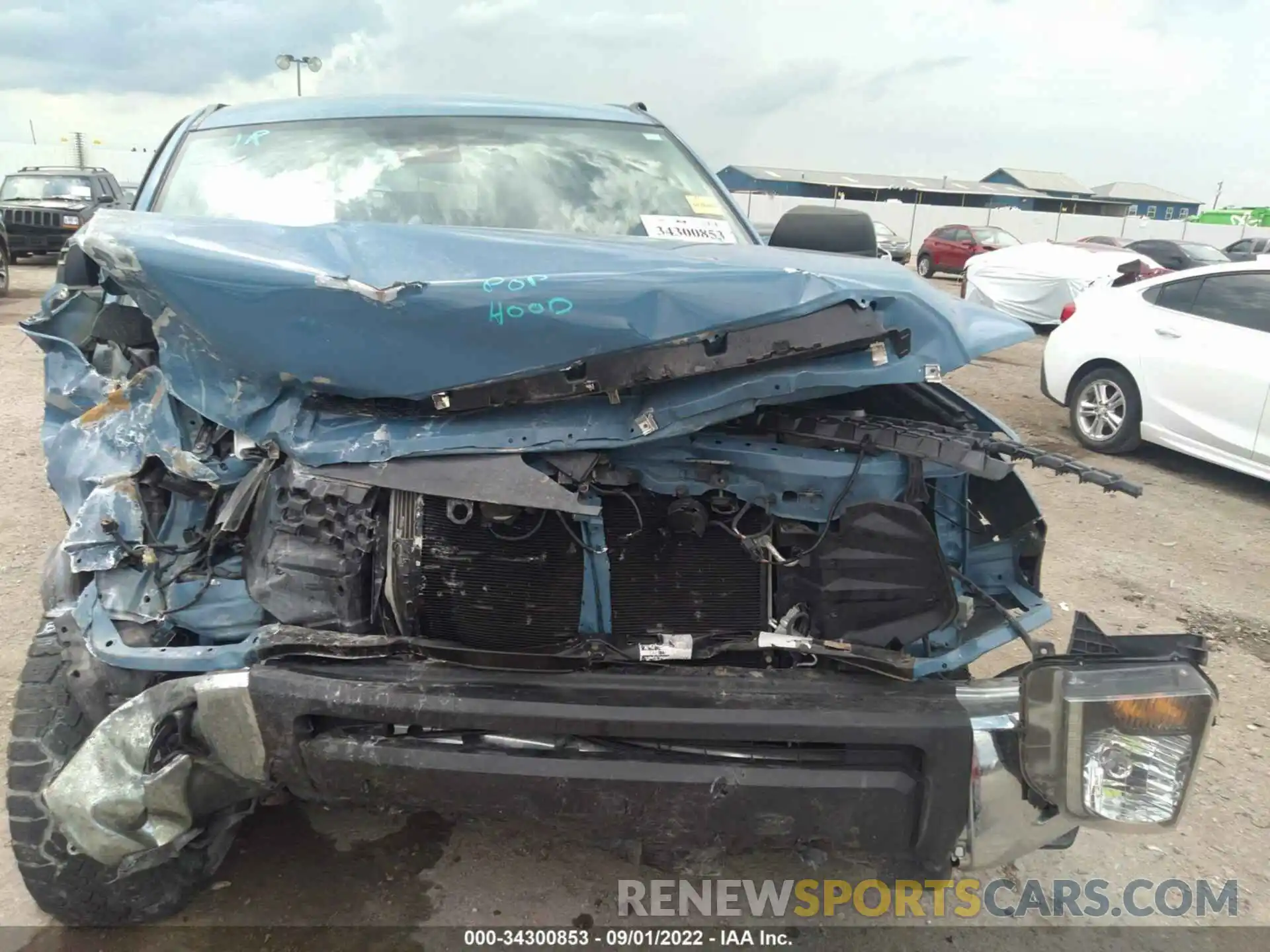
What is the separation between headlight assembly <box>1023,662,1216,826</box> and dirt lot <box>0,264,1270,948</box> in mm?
555

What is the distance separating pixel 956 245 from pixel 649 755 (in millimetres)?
22517

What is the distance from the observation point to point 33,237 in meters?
14.4

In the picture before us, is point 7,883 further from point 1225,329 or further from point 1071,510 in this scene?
point 1225,329

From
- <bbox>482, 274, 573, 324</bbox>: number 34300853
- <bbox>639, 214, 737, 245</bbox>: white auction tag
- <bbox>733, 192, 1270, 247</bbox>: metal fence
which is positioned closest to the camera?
<bbox>482, 274, 573, 324</bbox>: number 34300853

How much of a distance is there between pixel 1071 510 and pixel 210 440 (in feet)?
16.6

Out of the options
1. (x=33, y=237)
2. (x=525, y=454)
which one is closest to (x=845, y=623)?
(x=525, y=454)

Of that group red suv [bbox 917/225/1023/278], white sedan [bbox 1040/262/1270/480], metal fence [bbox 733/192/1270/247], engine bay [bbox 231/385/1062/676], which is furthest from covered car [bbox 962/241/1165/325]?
metal fence [bbox 733/192/1270/247]

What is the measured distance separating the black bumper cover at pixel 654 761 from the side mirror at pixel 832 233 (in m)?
1.88

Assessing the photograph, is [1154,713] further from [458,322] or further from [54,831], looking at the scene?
[54,831]

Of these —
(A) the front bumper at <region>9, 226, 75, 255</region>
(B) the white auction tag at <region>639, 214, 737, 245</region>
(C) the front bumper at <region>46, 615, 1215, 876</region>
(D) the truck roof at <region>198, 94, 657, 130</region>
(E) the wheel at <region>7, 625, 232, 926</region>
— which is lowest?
(E) the wheel at <region>7, 625, 232, 926</region>

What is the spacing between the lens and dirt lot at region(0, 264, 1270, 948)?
230cm

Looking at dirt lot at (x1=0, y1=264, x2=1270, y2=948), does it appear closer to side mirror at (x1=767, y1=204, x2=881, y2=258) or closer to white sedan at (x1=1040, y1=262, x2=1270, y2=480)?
white sedan at (x1=1040, y1=262, x2=1270, y2=480)

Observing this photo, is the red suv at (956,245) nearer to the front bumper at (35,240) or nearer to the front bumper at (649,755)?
the front bumper at (35,240)

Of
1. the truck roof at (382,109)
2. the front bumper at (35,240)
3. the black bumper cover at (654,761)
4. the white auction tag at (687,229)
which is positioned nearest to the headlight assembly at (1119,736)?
the black bumper cover at (654,761)
